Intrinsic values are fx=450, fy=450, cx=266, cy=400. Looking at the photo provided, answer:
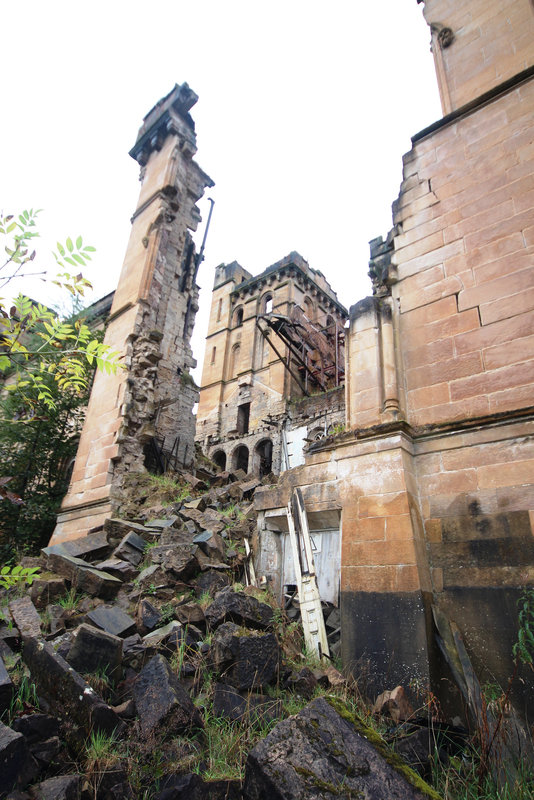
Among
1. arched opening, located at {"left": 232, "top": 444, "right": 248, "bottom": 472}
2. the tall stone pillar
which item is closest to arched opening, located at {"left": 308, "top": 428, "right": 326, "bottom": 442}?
arched opening, located at {"left": 232, "top": 444, "right": 248, "bottom": 472}

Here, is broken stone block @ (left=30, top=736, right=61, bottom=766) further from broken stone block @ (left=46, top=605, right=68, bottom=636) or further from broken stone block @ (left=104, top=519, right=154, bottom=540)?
broken stone block @ (left=104, top=519, right=154, bottom=540)

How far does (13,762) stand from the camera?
221 cm

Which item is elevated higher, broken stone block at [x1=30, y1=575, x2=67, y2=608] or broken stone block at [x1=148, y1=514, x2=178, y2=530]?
broken stone block at [x1=148, y1=514, x2=178, y2=530]

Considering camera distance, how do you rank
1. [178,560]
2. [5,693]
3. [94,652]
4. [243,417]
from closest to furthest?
[5,693], [94,652], [178,560], [243,417]

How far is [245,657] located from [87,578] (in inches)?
107

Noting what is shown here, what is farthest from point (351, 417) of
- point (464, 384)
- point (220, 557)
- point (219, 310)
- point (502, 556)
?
point (219, 310)

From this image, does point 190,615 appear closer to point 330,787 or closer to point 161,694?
point 161,694

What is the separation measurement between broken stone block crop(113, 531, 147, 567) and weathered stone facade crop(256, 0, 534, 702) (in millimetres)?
1789

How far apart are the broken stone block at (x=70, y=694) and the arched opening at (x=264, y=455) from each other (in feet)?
73.4

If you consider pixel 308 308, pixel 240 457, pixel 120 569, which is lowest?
pixel 120 569

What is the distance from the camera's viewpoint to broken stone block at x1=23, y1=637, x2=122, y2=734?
276 centimetres

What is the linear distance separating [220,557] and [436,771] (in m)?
3.87

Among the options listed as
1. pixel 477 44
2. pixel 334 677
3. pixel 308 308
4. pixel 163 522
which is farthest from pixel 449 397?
pixel 308 308

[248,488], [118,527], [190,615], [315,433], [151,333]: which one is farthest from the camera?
[315,433]
